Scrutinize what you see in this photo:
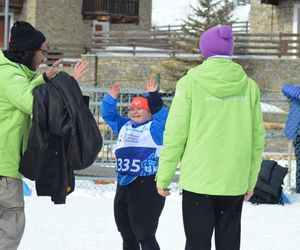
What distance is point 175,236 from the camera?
675 centimetres

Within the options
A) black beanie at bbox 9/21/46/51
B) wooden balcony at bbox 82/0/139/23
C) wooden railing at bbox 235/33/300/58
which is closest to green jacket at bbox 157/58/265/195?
black beanie at bbox 9/21/46/51

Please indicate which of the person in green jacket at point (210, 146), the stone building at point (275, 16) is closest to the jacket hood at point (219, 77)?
the person in green jacket at point (210, 146)

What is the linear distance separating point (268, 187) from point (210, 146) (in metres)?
5.30

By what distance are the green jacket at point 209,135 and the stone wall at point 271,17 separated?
27.7 m

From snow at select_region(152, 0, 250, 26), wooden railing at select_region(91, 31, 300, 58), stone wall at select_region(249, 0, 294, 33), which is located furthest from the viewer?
snow at select_region(152, 0, 250, 26)

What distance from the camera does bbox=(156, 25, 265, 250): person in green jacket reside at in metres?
3.71

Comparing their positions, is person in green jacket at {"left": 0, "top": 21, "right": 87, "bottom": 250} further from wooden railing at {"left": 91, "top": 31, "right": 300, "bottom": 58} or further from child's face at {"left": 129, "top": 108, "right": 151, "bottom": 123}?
wooden railing at {"left": 91, "top": 31, "right": 300, "bottom": 58}

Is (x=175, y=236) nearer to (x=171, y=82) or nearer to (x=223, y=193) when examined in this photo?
(x=223, y=193)

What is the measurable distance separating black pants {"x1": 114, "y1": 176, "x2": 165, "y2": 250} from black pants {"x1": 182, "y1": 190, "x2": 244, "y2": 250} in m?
0.96

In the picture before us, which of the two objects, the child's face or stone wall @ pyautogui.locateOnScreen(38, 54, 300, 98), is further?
stone wall @ pyautogui.locateOnScreen(38, 54, 300, 98)

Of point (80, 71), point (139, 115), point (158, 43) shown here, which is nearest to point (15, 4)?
point (158, 43)

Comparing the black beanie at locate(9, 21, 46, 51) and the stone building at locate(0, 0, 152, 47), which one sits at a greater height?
the stone building at locate(0, 0, 152, 47)

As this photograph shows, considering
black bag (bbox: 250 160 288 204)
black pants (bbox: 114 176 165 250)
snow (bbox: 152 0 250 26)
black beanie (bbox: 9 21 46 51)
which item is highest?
snow (bbox: 152 0 250 26)

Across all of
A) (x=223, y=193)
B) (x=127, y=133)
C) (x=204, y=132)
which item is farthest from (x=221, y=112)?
(x=127, y=133)
